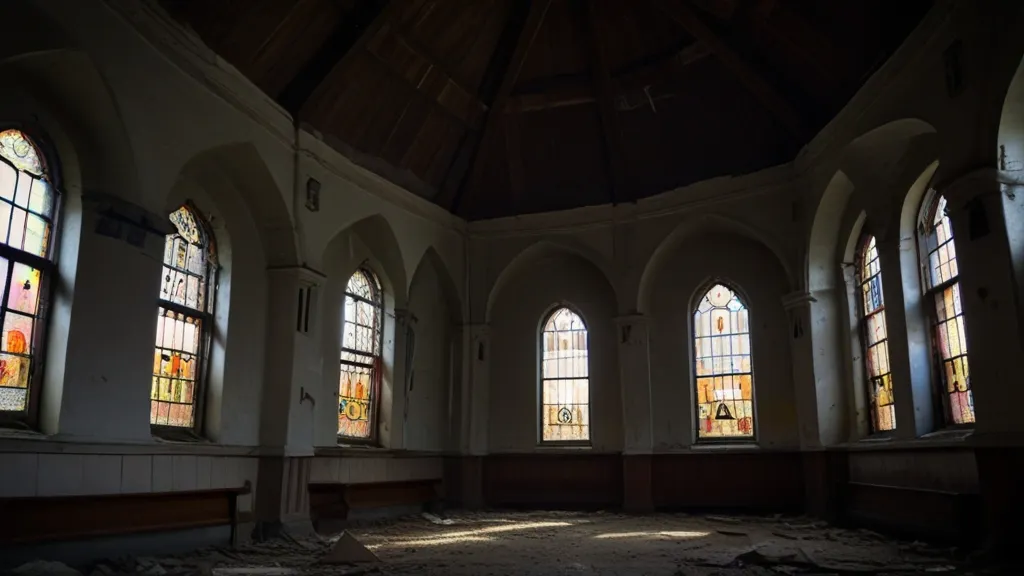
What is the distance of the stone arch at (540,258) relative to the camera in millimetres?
12555

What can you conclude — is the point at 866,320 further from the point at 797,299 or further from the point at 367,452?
the point at 367,452

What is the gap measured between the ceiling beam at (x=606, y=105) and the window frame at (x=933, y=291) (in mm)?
4756

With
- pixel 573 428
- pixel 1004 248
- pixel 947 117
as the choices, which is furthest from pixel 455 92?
pixel 1004 248

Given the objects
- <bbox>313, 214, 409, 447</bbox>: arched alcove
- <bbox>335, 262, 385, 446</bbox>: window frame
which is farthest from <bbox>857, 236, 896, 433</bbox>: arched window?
<bbox>335, 262, 385, 446</bbox>: window frame

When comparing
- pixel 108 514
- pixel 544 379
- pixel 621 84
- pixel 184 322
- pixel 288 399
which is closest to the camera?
pixel 108 514

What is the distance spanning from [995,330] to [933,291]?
2018 millimetres

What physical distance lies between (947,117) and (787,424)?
17.8 ft

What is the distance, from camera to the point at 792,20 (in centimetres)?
919

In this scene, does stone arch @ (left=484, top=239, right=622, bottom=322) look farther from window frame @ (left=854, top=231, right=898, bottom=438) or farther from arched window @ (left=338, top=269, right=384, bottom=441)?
window frame @ (left=854, top=231, right=898, bottom=438)

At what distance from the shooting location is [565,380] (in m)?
12.9

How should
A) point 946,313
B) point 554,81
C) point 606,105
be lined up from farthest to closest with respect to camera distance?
point 554,81 → point 606,105 → point 946,313

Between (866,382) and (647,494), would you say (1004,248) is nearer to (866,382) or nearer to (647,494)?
(866,382)

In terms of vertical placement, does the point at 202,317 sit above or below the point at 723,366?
above

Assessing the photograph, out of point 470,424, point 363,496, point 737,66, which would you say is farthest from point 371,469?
point 737,66
